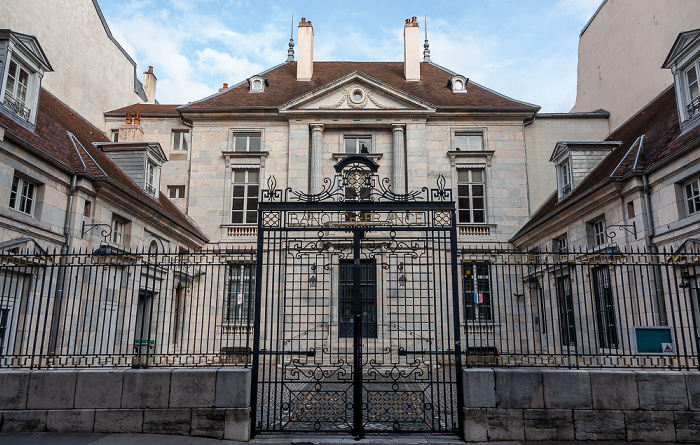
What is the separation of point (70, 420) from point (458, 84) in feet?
64.6

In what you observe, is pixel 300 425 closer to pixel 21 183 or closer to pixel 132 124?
pixel 21 183

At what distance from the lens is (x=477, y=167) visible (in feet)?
66.0

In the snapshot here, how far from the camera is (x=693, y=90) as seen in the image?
39.4ft

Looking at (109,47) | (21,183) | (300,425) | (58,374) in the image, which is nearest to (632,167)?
(300,425)

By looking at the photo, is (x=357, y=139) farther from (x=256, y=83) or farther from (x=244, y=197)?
(x=256, y=83)

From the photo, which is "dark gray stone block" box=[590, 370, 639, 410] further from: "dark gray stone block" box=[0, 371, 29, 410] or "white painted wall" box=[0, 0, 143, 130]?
"white painted wall" box=[0, 0, 143, 130]

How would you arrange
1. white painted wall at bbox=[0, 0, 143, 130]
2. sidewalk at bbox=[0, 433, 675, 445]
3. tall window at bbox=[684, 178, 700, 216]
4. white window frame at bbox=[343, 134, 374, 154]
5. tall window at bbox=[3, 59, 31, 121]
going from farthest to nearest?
white window frame at bbox=[343, 134, 374, 154], white painted wall at bbox=[0, 0, 143, 130], tall window at bbox=[3, 59, 31, 121], tall window at bbox=[684, 178, 700, 216], sidewalk at bbox=[0, 433, 675, 445]

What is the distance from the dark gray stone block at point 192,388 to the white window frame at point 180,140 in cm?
1607

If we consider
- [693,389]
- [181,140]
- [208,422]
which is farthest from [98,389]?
[181,140]

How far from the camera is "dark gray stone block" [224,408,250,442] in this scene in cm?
660

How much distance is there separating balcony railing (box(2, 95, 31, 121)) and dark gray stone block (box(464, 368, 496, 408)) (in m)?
11.5

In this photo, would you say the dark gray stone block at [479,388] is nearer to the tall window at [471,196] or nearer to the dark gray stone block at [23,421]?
the dark gray stone block at [23,421]

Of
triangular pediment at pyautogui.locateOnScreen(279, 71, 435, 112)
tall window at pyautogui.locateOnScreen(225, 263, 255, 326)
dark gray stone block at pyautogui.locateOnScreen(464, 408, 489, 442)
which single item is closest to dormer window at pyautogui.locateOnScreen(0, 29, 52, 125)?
tall window at pyautogui.locateOnScreen(225, 263, 255, 326)

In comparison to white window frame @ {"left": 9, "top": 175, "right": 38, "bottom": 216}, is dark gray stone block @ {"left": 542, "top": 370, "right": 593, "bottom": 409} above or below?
below
